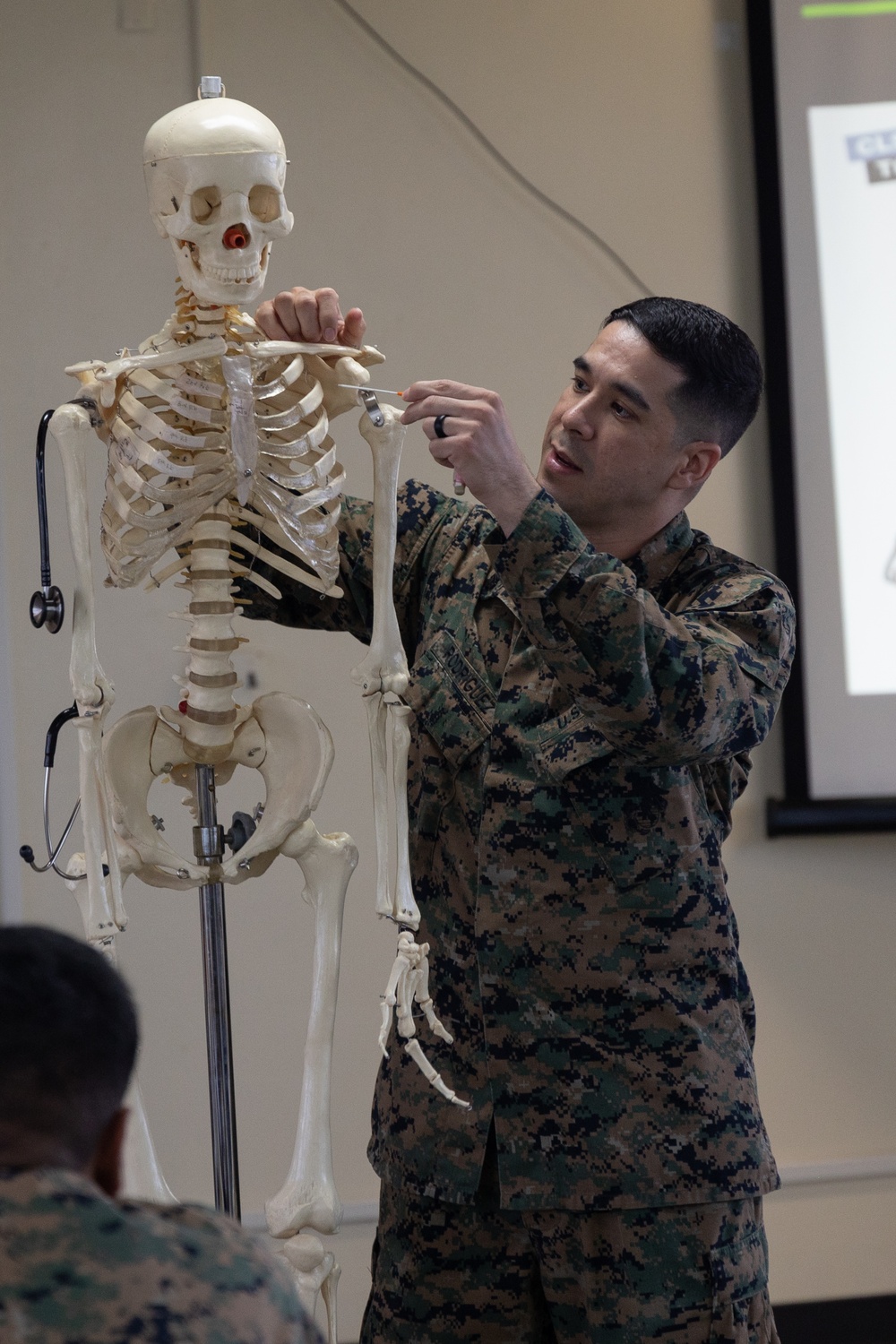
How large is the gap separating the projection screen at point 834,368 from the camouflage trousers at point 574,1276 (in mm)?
1220

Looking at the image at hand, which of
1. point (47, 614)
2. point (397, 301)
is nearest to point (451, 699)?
point (47, 614)

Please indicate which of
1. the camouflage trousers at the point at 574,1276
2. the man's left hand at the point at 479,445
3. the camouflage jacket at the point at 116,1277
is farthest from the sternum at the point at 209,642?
the camouflage jacket at the point at 116,1277

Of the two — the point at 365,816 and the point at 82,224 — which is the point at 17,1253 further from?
the point at 82,224

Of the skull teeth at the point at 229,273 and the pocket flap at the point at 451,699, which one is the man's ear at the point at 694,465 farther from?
the skull teeth at the point at 229,273

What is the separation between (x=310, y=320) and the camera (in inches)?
53.3

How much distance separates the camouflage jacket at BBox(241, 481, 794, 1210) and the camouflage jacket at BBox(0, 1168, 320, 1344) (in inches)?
29.3

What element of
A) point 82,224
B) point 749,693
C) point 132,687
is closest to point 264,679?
point 132,687

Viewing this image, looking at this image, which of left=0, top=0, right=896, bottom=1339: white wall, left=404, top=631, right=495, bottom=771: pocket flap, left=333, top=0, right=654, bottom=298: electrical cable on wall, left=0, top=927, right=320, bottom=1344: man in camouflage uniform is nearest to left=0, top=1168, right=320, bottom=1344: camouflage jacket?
left=0, top=927, right=320, bottom=1344: man in camouflage uniform

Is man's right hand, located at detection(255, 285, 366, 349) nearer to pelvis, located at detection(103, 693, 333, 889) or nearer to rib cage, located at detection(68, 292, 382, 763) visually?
rib cage, located at detection(68, 292, 382, 763)

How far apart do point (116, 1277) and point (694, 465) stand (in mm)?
1190

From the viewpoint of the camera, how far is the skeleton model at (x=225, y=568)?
1.26 meters

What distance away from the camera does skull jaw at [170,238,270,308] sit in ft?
4.26

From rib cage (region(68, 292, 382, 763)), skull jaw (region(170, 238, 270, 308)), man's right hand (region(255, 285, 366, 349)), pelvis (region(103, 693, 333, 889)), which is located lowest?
pelvis (region(103, 693, 333, 889))

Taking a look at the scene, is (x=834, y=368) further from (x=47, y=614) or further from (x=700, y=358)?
(x=47, y=614)
